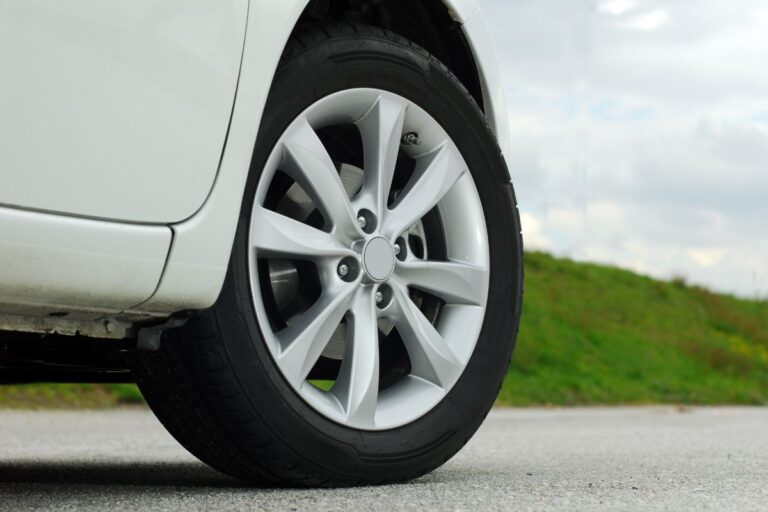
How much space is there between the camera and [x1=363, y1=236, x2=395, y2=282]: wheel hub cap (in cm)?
229

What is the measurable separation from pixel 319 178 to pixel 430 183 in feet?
1.15

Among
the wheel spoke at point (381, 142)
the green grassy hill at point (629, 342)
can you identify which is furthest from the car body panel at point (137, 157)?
the green grassy hill at point (629, 342)

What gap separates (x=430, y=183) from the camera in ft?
8.22

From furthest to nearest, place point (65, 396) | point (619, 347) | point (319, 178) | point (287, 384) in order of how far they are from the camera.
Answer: point (619, 347) < point (65, 396) < point (319, 178) < point (287, 384)

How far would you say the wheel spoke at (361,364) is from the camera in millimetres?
2271

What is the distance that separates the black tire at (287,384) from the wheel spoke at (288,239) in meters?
0.05

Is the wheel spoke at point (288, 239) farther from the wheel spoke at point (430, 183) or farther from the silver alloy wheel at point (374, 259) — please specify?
the wheel spoke at point (430, 183)

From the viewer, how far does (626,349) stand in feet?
47.3

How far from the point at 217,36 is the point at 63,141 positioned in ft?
1.22

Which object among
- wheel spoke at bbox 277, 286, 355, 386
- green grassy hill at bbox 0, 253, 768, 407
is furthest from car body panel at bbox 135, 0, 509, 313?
green grassy hill at bbox 0, 253, 768, 407

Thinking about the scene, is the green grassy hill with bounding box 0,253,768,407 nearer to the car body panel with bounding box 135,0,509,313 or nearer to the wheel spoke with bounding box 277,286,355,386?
the wheel spoke with bounding box 277,286,355,386

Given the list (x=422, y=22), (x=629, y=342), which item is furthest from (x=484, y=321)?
(x=629, y=342)

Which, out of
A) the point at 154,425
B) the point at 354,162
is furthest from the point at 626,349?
the point at 354,162

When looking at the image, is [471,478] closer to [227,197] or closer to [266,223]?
[266,223]
